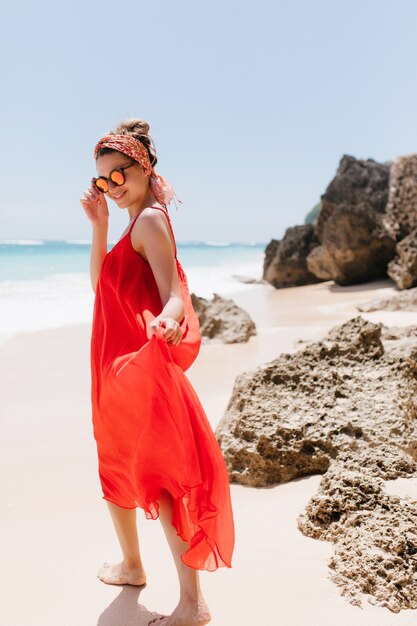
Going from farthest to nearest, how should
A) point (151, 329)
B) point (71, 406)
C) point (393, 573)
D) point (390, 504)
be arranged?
point (71, 406), point (390, 504), point (393, 573), point (151, 329)

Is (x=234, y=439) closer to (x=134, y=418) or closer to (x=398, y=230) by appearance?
(x=134, y=418)

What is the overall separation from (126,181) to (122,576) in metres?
1.50

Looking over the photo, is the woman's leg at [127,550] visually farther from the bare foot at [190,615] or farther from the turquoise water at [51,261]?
the turquoise water at [51,261]

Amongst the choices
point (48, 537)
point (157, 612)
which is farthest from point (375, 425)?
point (48, 537)

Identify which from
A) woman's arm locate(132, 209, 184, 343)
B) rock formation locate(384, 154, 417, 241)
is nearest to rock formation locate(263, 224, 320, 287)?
rock formation locate(384, 154, 417, 241)

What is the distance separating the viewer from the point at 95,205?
2.39 m

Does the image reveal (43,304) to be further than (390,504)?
Yes

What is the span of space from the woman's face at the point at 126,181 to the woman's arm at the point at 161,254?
140 millimetres

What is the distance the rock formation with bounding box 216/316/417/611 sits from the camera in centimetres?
210

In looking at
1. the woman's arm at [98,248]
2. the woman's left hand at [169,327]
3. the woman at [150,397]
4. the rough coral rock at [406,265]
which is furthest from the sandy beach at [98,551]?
the rough coral rock at [406,265]

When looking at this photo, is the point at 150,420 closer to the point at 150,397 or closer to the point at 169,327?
the point at 150,397

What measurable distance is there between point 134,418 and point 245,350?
5141 mm

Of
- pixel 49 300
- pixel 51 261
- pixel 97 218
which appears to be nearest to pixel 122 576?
pixel 97 218

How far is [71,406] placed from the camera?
4.86 meters
